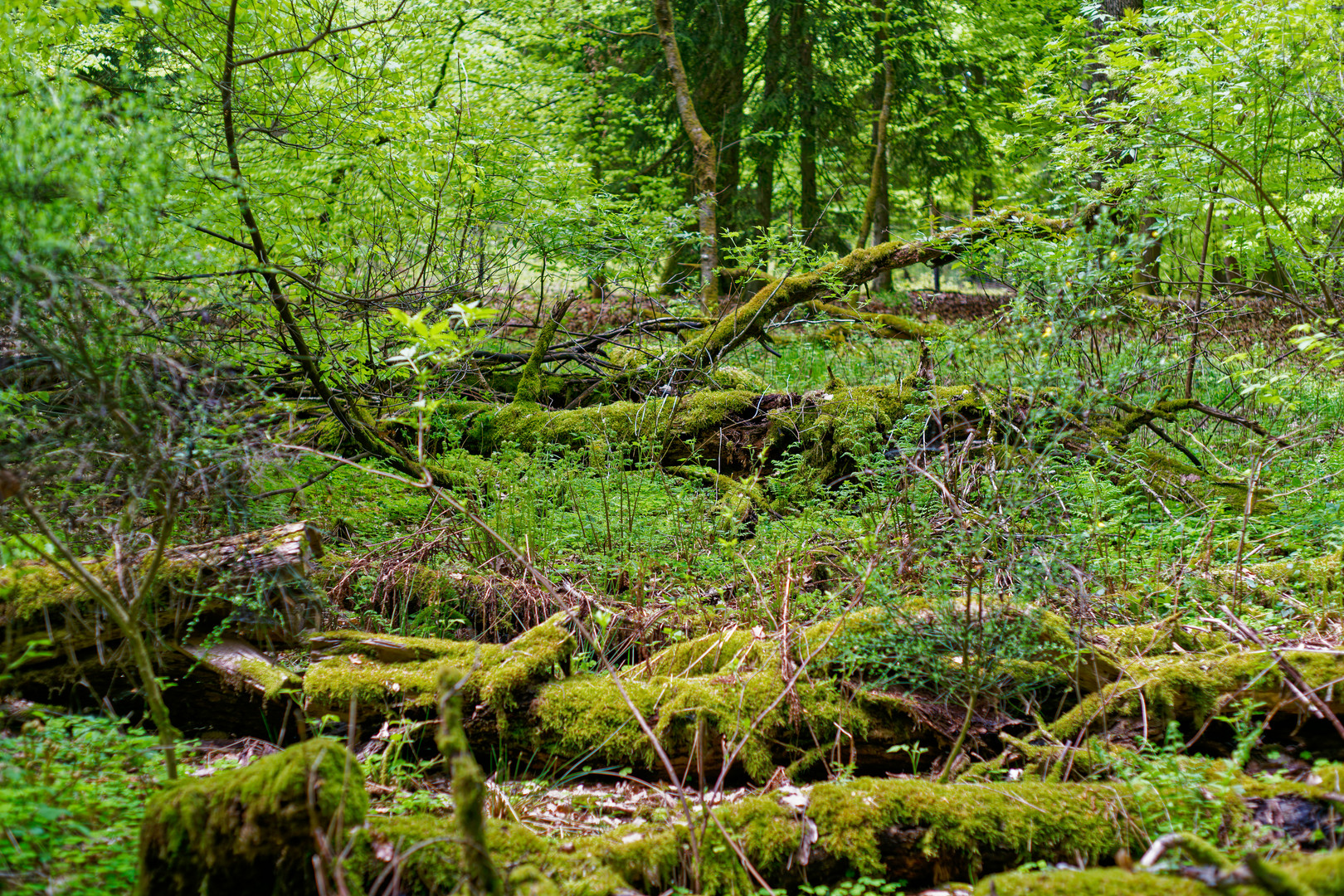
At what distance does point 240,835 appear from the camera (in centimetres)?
204

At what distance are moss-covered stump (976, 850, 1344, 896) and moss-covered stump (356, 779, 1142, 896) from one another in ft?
1.00

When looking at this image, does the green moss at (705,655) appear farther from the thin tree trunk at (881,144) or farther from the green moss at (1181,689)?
the thin tree trunk at (881,144)

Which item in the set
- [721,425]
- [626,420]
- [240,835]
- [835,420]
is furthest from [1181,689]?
[626,420]

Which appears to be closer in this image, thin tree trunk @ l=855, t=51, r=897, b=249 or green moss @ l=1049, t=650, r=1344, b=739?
green moss @ l=1049, t=650, r=1344, b=739

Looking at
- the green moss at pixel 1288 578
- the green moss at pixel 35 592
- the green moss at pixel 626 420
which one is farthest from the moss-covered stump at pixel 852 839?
the green moss at pixel 626 420

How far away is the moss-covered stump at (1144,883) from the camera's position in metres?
1.72

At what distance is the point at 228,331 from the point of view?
4363 mm

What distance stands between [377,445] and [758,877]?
4025 mm

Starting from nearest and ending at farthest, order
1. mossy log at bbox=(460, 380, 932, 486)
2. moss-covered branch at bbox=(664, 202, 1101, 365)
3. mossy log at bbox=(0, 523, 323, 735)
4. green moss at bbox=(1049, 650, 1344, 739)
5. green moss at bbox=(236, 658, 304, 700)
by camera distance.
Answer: green moss at bbox=(1049, 650, 1344, 739), mossy log at bbox=(0, 523, 323, 735), green moss at bbox=(236, 658, 304, 700), mossy log at bbox=(460, 380, 932, 486), moss-covered branch at bbox=(664, 202, 1101, 365)

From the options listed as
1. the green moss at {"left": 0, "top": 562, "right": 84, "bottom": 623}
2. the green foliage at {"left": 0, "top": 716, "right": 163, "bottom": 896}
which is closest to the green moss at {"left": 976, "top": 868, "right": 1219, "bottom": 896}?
the green foliage at {"left": 0, "top": 716, "right": 163, "bottom": 896}

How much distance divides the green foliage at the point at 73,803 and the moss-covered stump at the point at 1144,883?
2.41m

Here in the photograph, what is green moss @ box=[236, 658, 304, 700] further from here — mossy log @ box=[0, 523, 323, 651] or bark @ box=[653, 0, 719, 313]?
bark @ box=[653, 0, 719, 313]

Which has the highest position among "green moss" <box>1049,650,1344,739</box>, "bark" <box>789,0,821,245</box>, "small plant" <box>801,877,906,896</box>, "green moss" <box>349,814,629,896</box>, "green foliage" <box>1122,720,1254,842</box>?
"bark" <box>789,0,821,245</box>

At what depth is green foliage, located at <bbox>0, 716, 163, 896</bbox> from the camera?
6.85 feet
